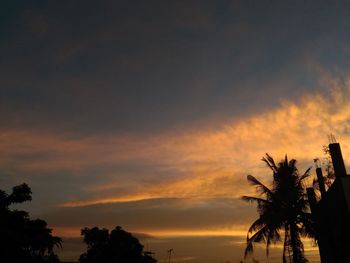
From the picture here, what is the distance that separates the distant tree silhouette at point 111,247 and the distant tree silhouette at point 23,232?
720 inches

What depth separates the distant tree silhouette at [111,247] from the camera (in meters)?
40.1

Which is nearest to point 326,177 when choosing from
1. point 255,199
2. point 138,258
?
point 255,199

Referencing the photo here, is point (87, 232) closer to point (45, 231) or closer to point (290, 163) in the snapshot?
point (45, 231)

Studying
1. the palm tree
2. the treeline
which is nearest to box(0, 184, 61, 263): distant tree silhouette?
the treeline

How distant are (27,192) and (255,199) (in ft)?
57.7

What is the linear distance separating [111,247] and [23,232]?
20141mm

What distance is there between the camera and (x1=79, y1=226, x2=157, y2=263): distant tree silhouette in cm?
4012

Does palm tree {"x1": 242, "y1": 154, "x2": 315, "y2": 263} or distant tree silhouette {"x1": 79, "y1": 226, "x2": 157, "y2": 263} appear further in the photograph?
distant tree silhouette {"x1": 79, "y1": 226, "x2": 157, "y2": 263}

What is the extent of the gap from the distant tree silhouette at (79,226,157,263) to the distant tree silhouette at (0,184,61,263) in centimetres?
1830

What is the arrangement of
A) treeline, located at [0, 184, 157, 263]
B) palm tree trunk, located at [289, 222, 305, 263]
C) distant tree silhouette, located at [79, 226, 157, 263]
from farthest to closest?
1. distant tree silhouette, located at [79, 226, 157, 263]
2. palm tree trunk, located at [289, 222, 305, 263]
3. treeline, located at [0, 184, 157, 263]

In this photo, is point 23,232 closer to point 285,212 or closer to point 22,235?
point 22,235

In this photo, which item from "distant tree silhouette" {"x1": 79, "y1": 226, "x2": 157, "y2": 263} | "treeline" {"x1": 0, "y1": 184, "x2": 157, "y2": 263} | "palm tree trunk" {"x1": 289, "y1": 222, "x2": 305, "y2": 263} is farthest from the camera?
"distant tree silhouette" {"x1": 79, "y1": 226, "x2": 157, "y2": 263}

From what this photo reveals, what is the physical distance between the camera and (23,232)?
862 inches

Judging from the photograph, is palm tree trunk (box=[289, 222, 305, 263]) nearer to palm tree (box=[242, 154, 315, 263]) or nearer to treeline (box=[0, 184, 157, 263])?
palm tree (box=[242, 154, 315, 263])
